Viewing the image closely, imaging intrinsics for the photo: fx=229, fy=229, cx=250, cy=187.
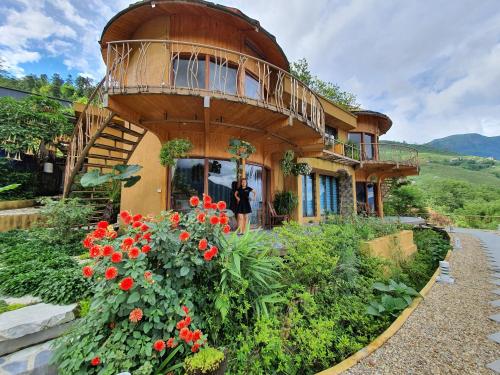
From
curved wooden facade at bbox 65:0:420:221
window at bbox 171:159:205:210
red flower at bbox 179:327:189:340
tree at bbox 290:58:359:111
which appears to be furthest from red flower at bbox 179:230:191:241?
tree at bbox 290:58:359:111

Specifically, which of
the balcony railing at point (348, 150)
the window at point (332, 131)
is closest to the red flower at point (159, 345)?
the balcony railing at point (348, 150)


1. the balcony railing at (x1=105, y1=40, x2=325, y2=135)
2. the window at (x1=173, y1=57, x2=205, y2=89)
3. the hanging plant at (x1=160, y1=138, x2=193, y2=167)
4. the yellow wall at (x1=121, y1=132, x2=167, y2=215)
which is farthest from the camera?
the yellow wall at (x1=121, y1=132, x2=167, y2=215)

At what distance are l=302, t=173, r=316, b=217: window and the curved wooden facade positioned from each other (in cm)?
358

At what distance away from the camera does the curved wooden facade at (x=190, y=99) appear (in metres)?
5.58

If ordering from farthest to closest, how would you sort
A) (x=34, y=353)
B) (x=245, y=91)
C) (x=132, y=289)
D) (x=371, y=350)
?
(x=245, y=91) < (x=371, y=350) < (x=34, y=353) < (x=132, y=289)

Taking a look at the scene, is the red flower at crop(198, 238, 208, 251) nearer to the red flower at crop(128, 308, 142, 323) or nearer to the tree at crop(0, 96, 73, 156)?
the red flower at crop(128, 308, 142, 323)

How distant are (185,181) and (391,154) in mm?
14291

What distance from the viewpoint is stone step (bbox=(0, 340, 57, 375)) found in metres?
2.31

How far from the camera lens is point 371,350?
3.01 m

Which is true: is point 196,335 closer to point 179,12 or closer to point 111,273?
point 111,273

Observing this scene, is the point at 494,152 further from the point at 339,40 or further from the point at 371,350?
the point at 371,350

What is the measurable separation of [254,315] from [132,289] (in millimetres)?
1518

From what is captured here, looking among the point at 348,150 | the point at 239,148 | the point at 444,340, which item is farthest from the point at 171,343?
the point at 348,150

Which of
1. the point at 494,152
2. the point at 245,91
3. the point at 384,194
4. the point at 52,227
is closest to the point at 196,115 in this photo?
the point at 245,91
